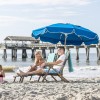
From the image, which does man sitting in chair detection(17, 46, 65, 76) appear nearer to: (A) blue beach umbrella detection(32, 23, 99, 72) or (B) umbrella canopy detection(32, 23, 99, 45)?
(A) blue beach umbrella detection(32, 23, 99, 72)

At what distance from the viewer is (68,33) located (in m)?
11.0

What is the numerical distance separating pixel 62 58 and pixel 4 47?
64707 mm

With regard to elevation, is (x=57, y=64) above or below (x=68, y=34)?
below

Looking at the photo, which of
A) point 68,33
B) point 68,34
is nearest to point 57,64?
point 68,33

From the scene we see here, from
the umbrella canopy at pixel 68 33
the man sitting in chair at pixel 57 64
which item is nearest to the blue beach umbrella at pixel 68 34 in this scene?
the umbrella canopy at pixel 68 33

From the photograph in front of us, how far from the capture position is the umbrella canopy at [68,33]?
10.9 metres

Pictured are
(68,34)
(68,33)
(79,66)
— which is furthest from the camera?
(79,66)

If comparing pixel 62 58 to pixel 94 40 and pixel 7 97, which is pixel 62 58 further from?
pixel 7 97

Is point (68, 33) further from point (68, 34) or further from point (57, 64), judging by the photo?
point (57, 64)

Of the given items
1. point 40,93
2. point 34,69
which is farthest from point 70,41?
point 40,93

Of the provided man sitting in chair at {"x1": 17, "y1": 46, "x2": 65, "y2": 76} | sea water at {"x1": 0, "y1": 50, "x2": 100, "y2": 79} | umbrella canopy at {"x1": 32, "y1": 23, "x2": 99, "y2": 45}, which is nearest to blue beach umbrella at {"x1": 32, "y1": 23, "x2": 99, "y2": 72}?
umbrella canopy at {"x1": 32, "y1": 23, "x2": 99, "y2": 45}

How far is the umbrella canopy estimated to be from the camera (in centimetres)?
1092

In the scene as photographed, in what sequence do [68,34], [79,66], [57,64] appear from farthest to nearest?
[79,66] < [68,34] < [57,64]

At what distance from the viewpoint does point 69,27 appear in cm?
1087
